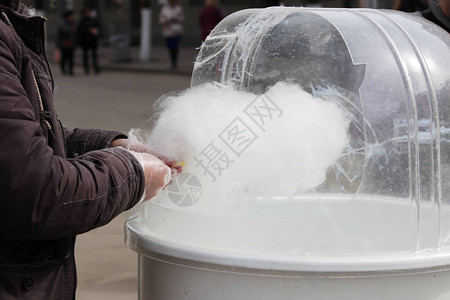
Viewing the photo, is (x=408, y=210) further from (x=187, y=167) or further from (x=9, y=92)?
(x=9, y=92)

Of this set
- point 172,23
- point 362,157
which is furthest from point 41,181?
point 172,23

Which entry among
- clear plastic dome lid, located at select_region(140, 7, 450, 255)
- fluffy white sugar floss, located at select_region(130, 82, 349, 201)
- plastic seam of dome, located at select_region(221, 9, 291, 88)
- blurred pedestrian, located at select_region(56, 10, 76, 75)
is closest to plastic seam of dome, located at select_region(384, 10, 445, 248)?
clear plastic dome lid, located at select_region(140, 7, 450, 255)

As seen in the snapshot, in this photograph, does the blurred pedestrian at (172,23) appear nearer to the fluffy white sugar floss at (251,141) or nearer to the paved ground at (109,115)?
the paved ground at (109,115)

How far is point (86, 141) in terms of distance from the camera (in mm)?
1911

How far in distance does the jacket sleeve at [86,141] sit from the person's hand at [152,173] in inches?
13.5

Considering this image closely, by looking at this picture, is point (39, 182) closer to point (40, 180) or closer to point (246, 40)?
point (40, 180)

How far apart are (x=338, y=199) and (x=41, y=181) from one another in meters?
0.99

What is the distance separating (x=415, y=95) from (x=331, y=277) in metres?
0.57

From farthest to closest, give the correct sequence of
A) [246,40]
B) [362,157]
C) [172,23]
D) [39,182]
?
[172,23] < [246,40] < [362,157] < [39,182]

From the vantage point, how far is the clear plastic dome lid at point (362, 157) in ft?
5.54

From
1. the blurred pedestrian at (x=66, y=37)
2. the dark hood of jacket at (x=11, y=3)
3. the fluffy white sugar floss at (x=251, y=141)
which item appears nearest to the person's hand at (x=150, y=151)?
the fluffy white sugar floss at (x=251, y=141)

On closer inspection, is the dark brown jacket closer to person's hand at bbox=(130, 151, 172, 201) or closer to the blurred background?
person's hand at bbox=(130, 151, 172, 201)

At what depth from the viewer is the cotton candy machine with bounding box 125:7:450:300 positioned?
1.55 metres

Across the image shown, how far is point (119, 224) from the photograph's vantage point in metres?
4.93
